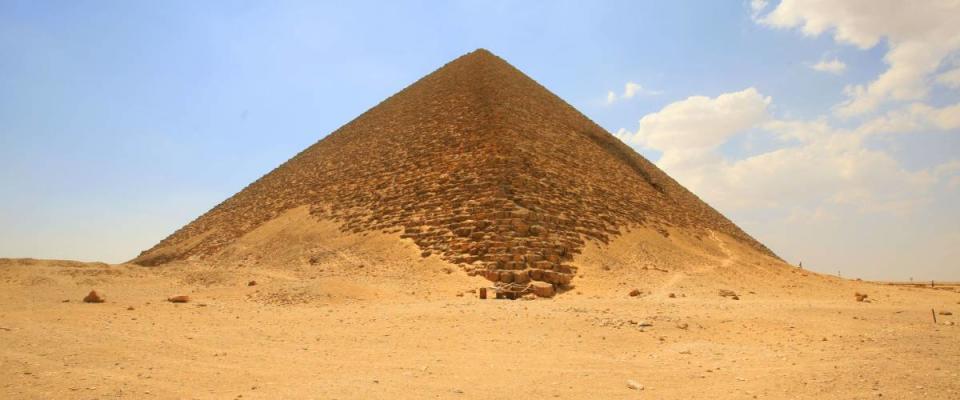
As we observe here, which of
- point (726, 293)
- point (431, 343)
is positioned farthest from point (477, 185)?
point (431, 343)

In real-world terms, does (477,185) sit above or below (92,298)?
above

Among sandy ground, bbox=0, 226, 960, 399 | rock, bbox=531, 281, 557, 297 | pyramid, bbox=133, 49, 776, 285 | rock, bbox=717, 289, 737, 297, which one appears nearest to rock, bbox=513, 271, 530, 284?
pyramid, bbox=133, 49, 776, 285

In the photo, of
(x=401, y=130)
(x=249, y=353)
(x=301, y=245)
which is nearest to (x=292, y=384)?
(x=249, y=353)

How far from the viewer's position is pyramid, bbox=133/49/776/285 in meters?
13.5

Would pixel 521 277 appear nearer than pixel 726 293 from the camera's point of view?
Yes

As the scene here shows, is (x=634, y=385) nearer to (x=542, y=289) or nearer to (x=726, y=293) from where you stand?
(x=542, y=289)

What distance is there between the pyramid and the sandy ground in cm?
176

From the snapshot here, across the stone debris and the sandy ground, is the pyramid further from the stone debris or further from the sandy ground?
the stone debris

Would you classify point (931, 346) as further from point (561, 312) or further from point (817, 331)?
point (561, 312)

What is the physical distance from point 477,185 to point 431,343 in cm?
925

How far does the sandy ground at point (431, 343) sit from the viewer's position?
4289 millimetres

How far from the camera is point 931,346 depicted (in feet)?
18.6

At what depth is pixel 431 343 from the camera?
20.5 ft

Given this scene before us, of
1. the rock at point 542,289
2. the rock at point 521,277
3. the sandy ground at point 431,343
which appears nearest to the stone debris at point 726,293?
the sandy ground at point 431,343
